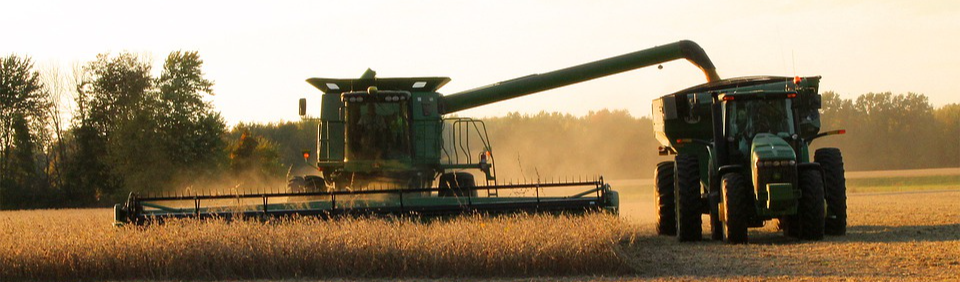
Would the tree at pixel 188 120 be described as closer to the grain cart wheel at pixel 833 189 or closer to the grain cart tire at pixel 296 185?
the grain cart tire at pixel 296 185

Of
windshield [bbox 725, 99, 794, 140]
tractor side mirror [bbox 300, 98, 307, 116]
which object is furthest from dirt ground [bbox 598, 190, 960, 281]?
tractor side mirror [bbox 300, 98, 307, 116]

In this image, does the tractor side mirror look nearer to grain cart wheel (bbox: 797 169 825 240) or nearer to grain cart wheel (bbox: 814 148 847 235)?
grain cart wheel (bbox: 814 148 847 235)

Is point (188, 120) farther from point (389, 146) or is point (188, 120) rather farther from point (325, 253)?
point (325, 253)

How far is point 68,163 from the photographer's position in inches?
1660

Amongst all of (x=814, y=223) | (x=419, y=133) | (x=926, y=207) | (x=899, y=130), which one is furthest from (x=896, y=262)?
(x=899, y=130)

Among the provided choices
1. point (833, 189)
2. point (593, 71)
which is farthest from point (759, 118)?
point (593, 71)

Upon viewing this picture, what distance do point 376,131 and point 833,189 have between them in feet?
20.6

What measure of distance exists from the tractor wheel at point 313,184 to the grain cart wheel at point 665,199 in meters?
4.94

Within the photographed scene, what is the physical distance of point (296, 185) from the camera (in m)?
16.1

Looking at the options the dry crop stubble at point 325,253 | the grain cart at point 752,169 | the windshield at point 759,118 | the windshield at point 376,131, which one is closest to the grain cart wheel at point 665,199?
the grain cart at point 752,169

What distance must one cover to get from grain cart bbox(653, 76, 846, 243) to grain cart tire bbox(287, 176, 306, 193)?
4979mm

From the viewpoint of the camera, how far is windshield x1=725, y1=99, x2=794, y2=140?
41.8 feet

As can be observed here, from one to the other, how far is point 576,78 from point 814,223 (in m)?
7.23

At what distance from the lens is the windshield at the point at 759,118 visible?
12.7 m
